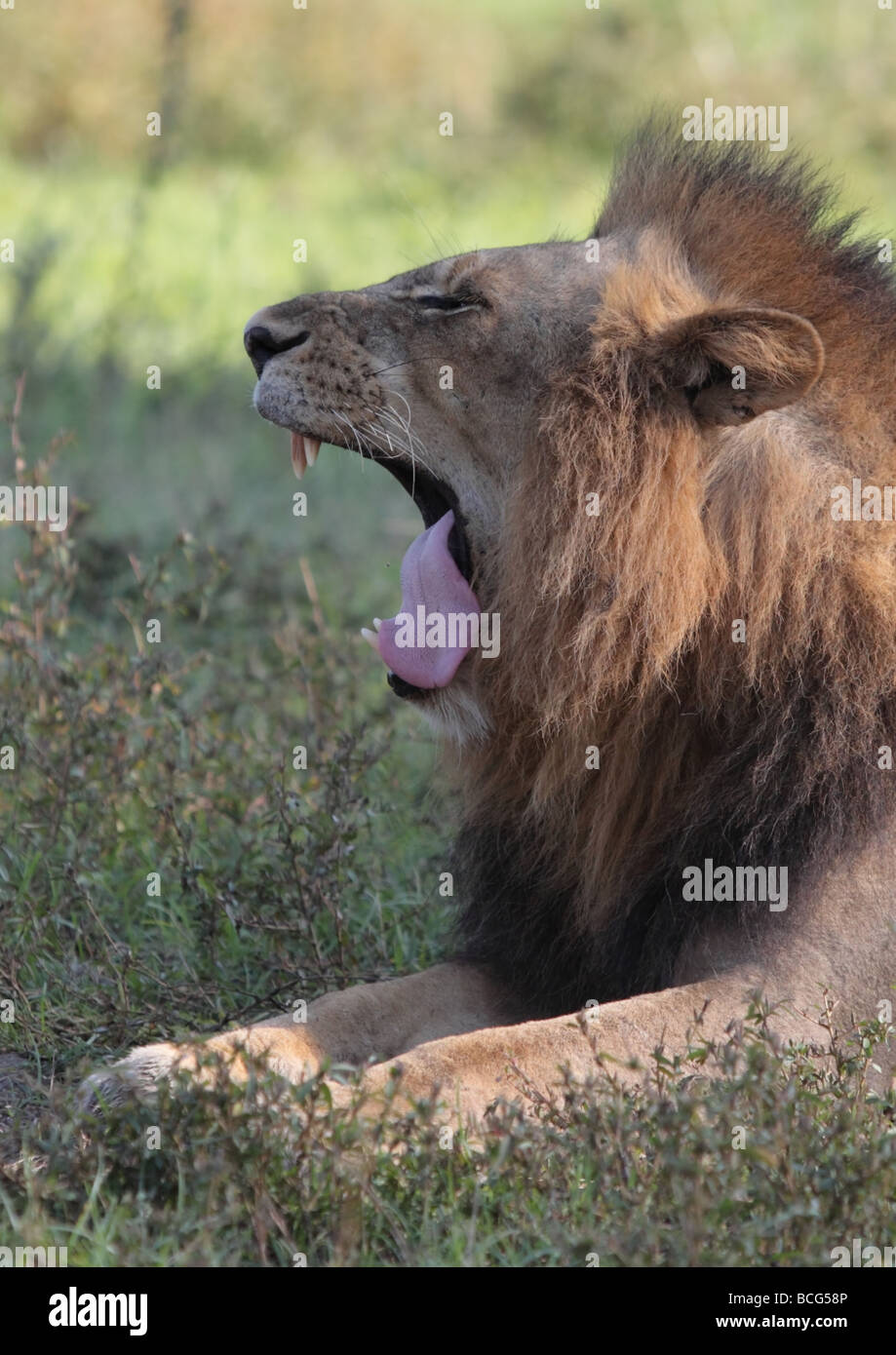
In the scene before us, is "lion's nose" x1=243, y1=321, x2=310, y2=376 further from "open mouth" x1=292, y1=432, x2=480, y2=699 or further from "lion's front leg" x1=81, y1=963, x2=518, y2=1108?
"lion's front leg" x1=81, y1=963, x2=518, y2=1108

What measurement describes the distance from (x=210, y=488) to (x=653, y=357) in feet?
14.6

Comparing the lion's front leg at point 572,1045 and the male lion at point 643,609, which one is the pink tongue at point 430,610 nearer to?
the male lion at point 643,609

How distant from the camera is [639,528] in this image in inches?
122

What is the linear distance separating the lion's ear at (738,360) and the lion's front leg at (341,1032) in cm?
121

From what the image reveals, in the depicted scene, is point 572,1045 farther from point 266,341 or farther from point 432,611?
point 266,341

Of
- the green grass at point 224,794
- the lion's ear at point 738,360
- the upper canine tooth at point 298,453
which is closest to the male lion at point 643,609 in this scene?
the lion's ear at point 738,360

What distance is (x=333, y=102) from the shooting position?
13109 millimetres

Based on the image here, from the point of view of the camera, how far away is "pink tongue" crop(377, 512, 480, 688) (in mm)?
3326

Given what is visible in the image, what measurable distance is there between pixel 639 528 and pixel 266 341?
90 centimetres

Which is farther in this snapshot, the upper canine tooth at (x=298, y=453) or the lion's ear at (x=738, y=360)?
the upper canine tooth at (x=298, y=453)

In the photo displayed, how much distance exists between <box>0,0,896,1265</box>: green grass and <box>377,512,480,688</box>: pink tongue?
0.65m

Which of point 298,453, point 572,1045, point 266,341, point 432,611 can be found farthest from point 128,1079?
point 266,341

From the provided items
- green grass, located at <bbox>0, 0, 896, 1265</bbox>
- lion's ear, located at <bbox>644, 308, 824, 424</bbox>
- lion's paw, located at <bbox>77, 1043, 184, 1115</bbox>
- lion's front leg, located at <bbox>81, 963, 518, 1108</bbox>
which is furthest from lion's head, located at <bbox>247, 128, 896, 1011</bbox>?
lion's paw, located at <bbox>77, 1043, 184, 1115</bbox>

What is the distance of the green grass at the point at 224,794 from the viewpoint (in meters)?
2.52
